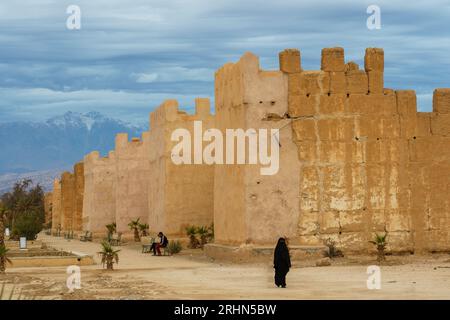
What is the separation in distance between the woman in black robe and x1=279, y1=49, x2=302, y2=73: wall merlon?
671cm

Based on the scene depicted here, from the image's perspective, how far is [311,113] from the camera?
73.9 feet

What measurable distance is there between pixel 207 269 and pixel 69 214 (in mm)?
35478

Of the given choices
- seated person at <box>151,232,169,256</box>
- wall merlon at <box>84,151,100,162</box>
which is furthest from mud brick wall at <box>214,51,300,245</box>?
wall merlon at <box>84,151,100,162</box>

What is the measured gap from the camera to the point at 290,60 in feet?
74.0

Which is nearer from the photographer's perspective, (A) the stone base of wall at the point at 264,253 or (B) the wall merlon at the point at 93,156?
(A) the stone base of wall at the point at 264,253

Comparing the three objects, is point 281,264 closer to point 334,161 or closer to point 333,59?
point 334,161

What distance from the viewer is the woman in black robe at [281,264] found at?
652 inches

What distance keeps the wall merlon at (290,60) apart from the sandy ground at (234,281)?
15.8 ft

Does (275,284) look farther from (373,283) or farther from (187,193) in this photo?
(187,193)

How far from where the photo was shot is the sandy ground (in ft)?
49.6

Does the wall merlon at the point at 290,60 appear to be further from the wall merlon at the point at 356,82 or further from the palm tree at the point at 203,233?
the palm tree at the point at 203,233

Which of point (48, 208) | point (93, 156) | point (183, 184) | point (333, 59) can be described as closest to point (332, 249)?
point (333, 59)

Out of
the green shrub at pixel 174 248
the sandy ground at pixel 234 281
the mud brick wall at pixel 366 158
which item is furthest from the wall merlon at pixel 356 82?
the green shrub at pixel 174 248
